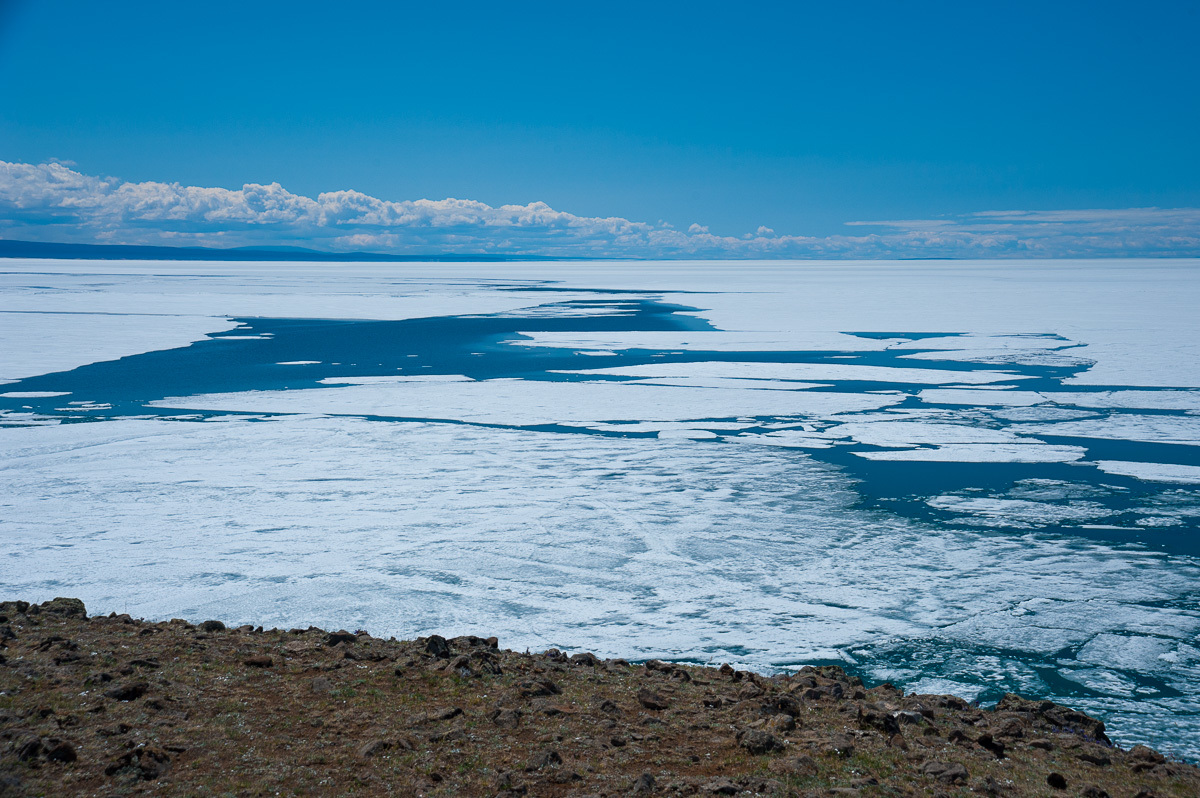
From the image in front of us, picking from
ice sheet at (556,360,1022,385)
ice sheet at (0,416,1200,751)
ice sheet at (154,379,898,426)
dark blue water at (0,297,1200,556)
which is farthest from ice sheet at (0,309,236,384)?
ice sheet at (556,360,1022,385)

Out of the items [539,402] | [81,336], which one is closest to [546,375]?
[539,402]

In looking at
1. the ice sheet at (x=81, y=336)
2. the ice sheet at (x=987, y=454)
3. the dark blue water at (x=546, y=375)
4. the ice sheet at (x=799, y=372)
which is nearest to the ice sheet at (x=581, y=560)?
the dark blue water at (x=546, y=375)

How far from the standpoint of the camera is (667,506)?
26.3 feet

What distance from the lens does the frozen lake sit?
5.43m

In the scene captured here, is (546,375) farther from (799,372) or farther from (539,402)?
(799,372)

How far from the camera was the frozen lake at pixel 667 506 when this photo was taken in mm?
5426

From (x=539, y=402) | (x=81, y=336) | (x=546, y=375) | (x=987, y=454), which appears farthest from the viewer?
(x=81, y=336)

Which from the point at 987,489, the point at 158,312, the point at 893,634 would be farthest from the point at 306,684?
the point at 158,312

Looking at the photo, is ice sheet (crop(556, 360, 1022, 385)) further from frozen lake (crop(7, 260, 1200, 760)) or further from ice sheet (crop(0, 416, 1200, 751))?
ice sheet (crop(0, 416, 1200, 751))

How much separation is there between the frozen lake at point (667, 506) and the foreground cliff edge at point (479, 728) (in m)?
0.76

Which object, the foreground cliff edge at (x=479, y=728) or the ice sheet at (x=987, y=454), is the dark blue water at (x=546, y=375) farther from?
the foreground cliff edge at (x=479, y=728)

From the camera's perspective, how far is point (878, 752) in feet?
11.6

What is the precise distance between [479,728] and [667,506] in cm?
446

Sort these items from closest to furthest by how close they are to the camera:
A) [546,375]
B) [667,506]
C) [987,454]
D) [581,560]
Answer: [581,560] → [667,506] → [987,454] → [546,375]
